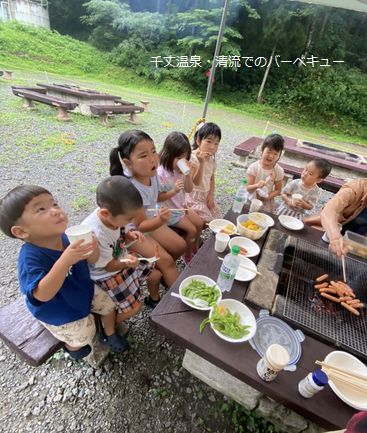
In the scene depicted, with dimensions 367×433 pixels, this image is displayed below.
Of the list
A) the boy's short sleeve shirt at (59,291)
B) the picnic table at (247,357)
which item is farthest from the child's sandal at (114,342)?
the picnic table at (247,357)

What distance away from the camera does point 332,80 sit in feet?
57.9

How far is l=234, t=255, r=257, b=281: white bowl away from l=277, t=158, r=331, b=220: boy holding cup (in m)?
1.92

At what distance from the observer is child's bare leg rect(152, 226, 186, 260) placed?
267 centimetres

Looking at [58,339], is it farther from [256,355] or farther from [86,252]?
[256,355]

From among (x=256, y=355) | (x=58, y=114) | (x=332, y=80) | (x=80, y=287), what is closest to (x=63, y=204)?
(x=80, y=287)

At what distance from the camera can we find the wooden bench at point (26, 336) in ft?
5.01

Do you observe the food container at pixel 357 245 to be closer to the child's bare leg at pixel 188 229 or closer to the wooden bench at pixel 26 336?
the child's bare leg at pixel 188 229

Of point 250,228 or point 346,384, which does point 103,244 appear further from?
point 346,384

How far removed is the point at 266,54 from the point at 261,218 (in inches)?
824

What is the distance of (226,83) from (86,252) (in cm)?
2093

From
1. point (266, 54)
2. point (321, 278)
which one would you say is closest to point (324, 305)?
point (321, 278)

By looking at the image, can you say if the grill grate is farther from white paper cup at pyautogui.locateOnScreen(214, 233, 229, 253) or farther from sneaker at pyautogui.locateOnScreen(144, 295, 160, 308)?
sneaker at pyautogui.locateOnScreen(144, 295, 160, 308)

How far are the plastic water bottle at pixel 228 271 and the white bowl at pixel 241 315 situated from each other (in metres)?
0.14

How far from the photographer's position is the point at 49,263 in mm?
1442
